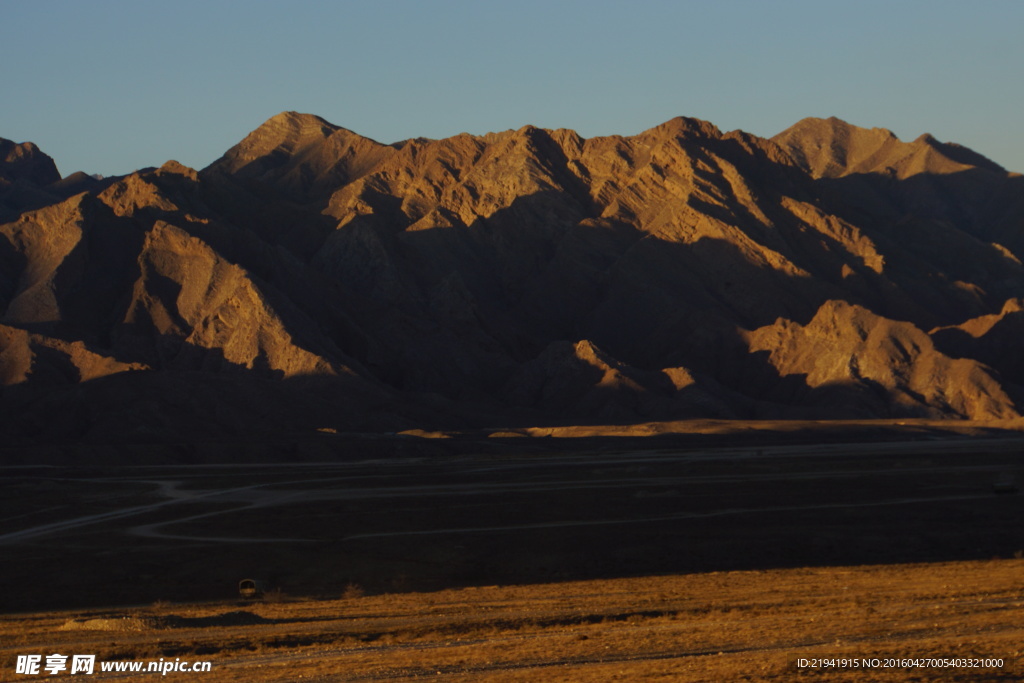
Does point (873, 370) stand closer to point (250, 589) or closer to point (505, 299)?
point (505, 299)

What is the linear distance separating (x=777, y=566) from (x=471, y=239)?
134727 mm

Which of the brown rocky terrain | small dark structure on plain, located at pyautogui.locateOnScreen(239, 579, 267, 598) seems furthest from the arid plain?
the brown rocky terrain

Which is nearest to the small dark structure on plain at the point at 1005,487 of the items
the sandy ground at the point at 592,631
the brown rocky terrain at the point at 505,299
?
the sandy ground at the point at 592,631

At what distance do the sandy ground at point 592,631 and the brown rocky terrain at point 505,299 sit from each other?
80495 millimetres

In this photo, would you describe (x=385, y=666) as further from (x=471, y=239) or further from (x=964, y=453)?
(x=471, y=239)

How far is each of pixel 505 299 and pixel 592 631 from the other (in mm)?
142953

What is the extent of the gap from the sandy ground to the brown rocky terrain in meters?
80.5

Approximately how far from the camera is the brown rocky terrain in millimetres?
125750

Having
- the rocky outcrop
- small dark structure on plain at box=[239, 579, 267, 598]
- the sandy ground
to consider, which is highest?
the rocky outcrop

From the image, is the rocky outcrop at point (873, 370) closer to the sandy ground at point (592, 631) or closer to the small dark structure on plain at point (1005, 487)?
the small dark structure on plain at point (1005, 487)

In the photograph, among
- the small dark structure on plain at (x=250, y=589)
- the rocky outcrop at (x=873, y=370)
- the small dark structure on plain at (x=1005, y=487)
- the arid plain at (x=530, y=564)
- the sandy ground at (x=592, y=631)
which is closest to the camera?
the sandy ground at (x=592, y=631)

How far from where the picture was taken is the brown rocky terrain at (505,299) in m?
126

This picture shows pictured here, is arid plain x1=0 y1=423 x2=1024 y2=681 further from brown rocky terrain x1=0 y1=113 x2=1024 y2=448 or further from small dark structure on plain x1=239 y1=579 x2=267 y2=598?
brown rocky terrain x1=0 y1=113 x2=1024 y2=448

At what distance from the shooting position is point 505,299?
16975 centimetres
